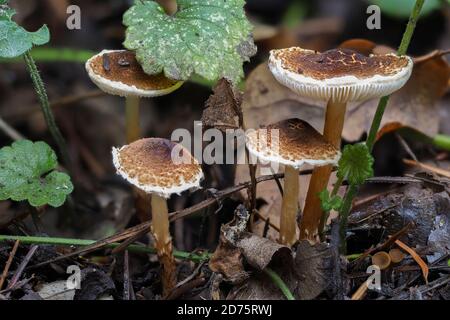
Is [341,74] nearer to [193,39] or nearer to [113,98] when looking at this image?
[193,39]

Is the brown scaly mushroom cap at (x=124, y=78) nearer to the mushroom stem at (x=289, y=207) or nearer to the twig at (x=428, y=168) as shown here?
the mushroom stem at (x=289, y=207)

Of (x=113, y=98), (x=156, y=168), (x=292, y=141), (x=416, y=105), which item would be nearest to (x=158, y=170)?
(x=156, y=168)

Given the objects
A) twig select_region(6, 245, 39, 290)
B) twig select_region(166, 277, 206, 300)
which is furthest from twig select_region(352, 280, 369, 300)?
twig select_region(6, 245, 39, 290)

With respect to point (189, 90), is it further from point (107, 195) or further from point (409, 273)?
point (409, 273)

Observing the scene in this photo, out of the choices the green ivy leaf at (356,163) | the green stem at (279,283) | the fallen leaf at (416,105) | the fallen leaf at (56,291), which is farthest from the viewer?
the fallen leaf at (416,105)

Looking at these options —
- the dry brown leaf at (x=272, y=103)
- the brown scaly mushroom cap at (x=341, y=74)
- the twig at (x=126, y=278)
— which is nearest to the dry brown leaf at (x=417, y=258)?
the brown scaly mushroom cap at (x=341, y=74)

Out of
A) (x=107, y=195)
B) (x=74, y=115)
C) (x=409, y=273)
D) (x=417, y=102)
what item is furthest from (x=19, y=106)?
(x=409, y=273)
